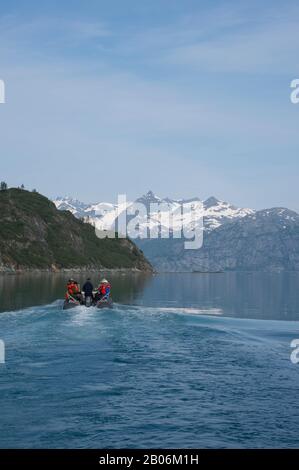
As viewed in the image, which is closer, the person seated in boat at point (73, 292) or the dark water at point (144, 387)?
the dark water at point (144, 387)

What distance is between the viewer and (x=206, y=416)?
84.9ft

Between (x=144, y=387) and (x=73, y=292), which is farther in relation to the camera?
(x=73, y=292)

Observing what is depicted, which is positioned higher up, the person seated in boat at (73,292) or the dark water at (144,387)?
the person seated in boat at (73,292)

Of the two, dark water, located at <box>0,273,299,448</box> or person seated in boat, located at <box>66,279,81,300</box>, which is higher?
person seated in boat, located at <box>66,279,81,300</box>

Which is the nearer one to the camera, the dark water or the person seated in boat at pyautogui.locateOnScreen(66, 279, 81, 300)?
the dark water

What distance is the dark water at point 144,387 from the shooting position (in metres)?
23.3

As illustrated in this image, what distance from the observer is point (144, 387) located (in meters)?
31.1

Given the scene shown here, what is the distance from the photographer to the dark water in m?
23.3

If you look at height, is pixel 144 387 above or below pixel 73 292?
below

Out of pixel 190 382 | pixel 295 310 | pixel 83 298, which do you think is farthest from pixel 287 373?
pixel 295 310

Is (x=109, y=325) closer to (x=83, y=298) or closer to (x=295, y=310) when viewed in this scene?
(x=83, y=298)
